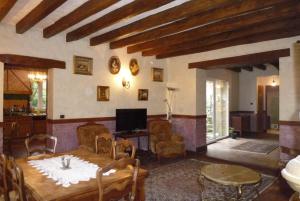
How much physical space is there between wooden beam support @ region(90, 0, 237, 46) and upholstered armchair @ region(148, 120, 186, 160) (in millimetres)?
2393

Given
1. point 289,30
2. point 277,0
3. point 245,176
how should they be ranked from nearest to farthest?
point 245,176
point 277,0
point 289,30

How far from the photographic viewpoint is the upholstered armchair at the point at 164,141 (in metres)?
5.34

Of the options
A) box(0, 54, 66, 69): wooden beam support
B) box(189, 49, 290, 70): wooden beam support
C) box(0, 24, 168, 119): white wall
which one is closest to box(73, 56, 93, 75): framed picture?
box(0, 24, 168, 119): white wall

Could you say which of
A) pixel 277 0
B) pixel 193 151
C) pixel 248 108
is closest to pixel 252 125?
pixel 248 108

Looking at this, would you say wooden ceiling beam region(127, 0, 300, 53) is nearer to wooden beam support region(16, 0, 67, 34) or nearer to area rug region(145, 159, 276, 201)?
wooden beam support region(16, 0, 67, 34)

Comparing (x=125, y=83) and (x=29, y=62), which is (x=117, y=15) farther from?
(x=125, y=83)

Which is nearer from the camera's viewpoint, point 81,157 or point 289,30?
point 81,157

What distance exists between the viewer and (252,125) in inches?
400

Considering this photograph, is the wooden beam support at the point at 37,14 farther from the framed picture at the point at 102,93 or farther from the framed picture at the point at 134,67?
the framed picture at the point at 134,67

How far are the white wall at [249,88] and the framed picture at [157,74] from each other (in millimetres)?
5573

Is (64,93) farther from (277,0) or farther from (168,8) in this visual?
(277,0)

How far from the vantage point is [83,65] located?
501cm

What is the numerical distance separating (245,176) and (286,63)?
3071 millimetres

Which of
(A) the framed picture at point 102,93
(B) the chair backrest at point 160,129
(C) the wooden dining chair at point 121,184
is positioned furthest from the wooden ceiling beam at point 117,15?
(B) the chair backrest at point 160,129
